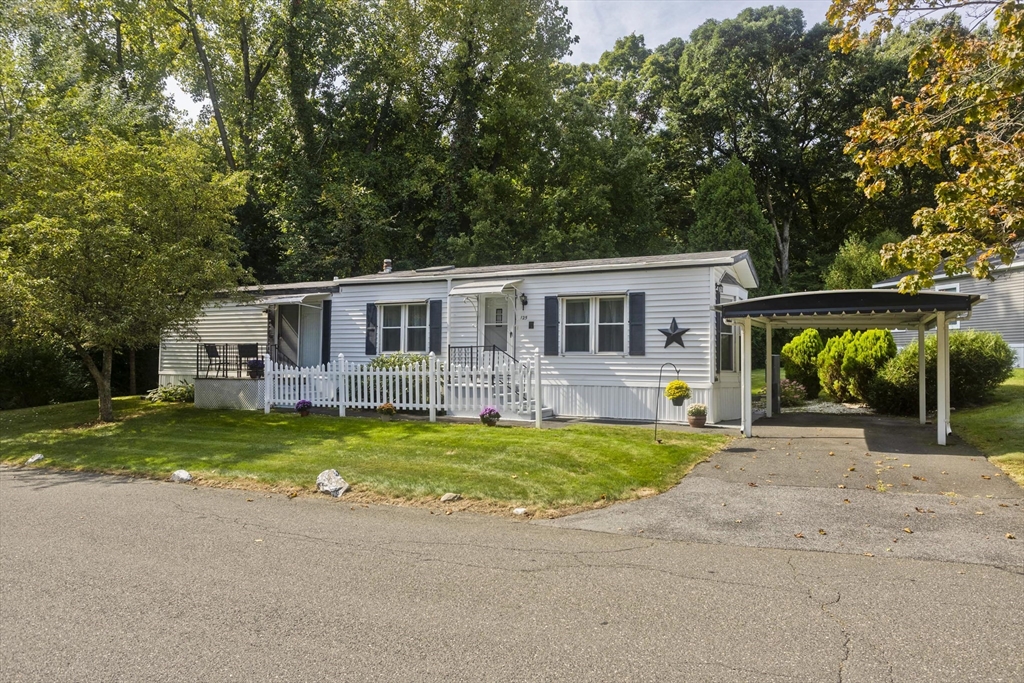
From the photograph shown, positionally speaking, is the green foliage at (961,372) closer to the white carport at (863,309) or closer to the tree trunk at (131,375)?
the white carport at (863,309)

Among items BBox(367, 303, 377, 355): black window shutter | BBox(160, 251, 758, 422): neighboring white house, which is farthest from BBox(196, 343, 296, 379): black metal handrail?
BBox(367, 303, 377, 355): black window shutter

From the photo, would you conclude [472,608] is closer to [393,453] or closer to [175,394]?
[393,453]

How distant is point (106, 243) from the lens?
12.7 m

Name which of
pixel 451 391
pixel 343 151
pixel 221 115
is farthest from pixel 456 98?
pixel 451 391

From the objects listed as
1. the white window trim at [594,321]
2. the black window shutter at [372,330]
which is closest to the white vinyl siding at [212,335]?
the black window shutter at [372,330]

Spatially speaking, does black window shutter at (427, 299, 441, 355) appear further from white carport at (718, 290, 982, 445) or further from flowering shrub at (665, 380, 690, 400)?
white carport at (718, 290, 982, 445)

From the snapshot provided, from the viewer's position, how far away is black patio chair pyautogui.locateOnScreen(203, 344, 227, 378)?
60.0 feet

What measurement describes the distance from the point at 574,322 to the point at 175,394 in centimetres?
1138

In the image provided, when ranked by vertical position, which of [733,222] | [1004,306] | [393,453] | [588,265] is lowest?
[393,453]

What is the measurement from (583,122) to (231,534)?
26111mm

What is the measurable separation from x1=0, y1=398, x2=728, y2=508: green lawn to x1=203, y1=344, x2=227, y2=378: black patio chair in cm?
394

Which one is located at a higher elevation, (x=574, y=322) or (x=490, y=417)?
Result: (x=574, y=322)

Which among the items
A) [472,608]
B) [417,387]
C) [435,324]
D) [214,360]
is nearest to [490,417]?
[417,387]

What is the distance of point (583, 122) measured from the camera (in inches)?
1151
